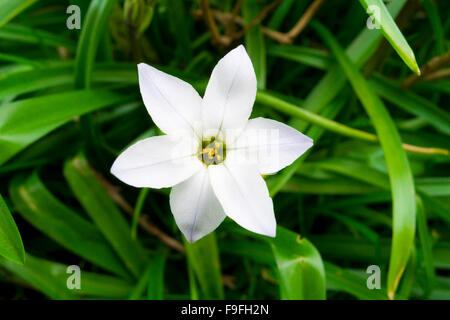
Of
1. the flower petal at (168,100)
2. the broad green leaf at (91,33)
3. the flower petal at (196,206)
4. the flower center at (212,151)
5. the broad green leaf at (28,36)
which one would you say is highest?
the broad green leaf at (28,36)

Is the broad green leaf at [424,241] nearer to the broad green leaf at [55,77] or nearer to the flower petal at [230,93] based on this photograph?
the flower petal at [230,93]

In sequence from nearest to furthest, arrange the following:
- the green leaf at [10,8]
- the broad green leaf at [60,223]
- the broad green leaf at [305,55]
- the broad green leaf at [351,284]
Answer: the green leaf at [10,8] < the broad green leaf at [351,284] < the broad green leaf at [60,223] < the broad green leaf at [305,55]

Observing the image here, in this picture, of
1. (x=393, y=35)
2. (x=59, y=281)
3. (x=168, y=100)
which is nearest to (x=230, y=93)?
(x=168, y=100)

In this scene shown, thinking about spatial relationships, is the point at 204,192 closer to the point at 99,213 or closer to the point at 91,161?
the point at 99,213

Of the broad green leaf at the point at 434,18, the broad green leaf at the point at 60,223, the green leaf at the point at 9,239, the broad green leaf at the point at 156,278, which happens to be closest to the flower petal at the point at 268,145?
the green leaf at the point at 9,239

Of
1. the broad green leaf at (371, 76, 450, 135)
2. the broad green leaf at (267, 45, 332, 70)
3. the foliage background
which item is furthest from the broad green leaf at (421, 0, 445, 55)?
the broad green leaf at (267, 45, 332, 70)

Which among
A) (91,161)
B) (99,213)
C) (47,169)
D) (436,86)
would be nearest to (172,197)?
(99,213)
